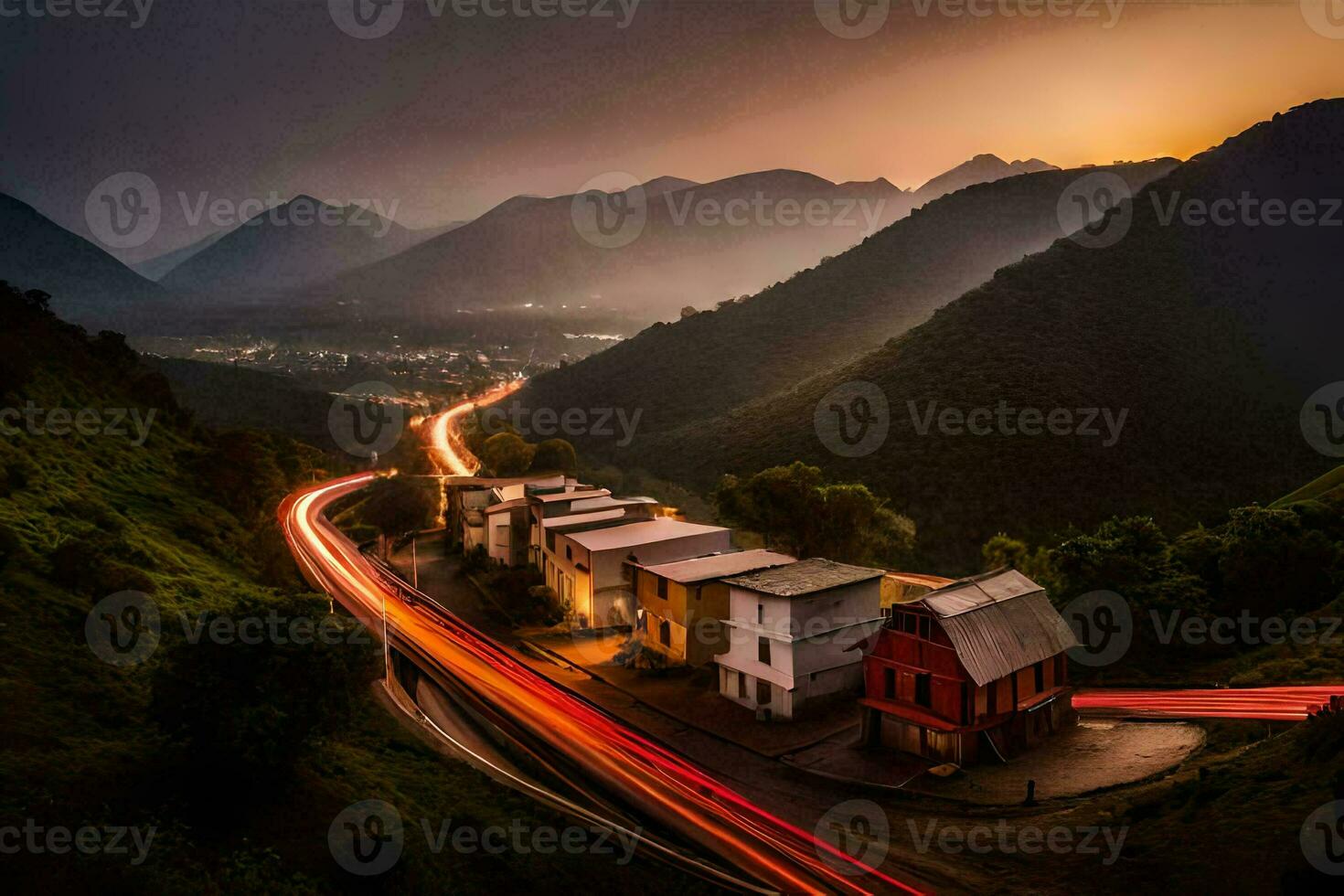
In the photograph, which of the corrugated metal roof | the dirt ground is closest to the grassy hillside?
the dirt ground

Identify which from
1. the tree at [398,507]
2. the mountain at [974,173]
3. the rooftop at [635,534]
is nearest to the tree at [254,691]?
the rooftop at [635,534]

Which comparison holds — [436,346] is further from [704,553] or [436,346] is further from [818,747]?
[818,747]

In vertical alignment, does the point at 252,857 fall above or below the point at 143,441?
below

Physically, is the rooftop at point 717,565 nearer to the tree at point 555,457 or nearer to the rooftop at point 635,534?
the rooftop at point 635,534

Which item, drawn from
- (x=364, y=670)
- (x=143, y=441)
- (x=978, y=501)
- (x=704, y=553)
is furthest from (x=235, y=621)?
(x=978, y=501)

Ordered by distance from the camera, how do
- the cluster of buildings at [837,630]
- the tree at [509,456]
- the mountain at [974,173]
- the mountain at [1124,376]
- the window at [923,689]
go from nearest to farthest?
1. the cluster of buildings at [837,630]
2. the window at [923,689]
3. the mountain at [1124,376]
4. the tree at [509,456]
5. the mountain at [974,173]

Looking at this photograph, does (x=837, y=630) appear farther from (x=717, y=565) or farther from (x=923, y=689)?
(x=717, y=565)
